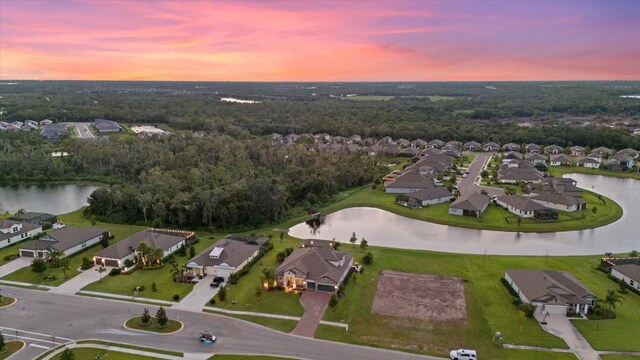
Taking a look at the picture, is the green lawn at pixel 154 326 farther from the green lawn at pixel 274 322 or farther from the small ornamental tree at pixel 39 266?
the small ornamental tree at pixel 39 266

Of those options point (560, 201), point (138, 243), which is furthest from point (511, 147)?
point (138, 243)

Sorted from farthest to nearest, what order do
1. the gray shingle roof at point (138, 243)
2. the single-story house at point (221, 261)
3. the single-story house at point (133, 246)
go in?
the gray shingle roof at point (138, 243) → the single-story house at point (133, 246) → the single-story house at point (221, 261)

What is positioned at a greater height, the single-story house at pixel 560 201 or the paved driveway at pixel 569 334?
the single-story house at pixel 560 201

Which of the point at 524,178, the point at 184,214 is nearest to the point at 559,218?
the point at 524,178

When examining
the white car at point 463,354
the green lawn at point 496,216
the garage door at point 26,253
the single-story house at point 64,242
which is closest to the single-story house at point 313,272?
the white car at point 463,354

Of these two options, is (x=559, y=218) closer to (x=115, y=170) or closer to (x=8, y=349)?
(x=8, y=349)

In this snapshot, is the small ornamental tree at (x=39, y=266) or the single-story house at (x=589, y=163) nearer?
the small ornamental tree at (x=39, y=266)
